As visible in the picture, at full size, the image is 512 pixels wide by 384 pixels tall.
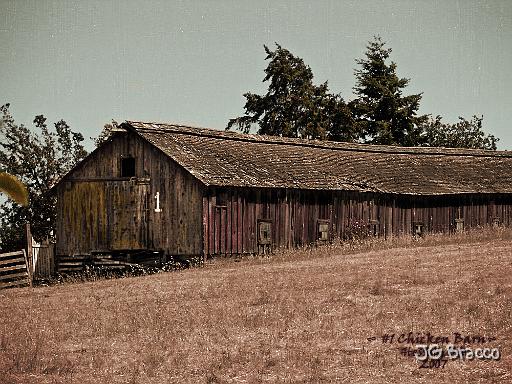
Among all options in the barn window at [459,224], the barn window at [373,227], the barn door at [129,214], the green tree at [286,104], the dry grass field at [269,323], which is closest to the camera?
the dry grass field at [269,323]

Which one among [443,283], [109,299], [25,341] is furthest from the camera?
[109,299]

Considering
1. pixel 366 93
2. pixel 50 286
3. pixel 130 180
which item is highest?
pixel 366 93

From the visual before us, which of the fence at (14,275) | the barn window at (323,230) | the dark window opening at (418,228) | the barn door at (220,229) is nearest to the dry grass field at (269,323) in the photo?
the fence at (14,275)

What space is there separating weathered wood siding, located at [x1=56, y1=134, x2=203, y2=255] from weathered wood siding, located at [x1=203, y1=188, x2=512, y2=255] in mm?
1108

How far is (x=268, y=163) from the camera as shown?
39031mm

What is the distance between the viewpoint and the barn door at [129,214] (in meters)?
35.1

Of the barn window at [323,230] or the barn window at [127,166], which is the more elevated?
the barn window at [127,166]

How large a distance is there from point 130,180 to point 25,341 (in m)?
17.9

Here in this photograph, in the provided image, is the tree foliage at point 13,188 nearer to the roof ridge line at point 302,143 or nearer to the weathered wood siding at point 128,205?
the weathered wood siding at point 128,205

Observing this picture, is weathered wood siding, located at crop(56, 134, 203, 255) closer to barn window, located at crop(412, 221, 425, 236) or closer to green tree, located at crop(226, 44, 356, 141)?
barn window, located at crop(412, 221, 425, 236)

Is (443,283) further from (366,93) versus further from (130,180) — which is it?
(366,93)

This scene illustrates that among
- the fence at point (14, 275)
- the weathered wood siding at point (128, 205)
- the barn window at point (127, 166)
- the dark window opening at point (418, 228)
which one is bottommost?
the fence at point (14, 275)

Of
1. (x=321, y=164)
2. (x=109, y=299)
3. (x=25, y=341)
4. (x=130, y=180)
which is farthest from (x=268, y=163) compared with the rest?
(x=25, y=341)

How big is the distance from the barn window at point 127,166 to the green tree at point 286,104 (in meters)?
29.0
